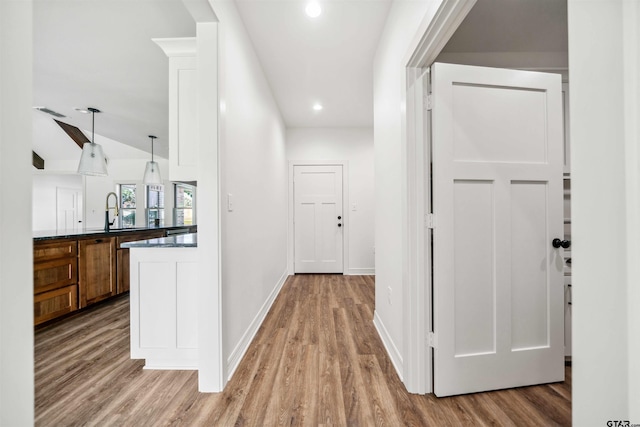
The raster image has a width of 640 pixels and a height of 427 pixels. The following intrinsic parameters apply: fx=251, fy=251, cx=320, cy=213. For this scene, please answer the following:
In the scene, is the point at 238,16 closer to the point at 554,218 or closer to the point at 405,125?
the point at 405,125

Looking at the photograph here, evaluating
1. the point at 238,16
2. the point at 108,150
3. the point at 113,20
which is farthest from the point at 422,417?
the point at 108,150

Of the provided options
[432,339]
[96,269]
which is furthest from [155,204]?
[432,339]

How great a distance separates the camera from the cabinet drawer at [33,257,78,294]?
235 cm

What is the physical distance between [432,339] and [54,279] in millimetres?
3452

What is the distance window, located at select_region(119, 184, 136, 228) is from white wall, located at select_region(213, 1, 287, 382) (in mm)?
5497

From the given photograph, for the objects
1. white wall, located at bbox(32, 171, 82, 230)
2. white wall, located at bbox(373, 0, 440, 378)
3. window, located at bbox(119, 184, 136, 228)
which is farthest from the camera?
window, located at bbox(119, 184, 136, 228)

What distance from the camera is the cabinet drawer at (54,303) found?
2326 millimetres

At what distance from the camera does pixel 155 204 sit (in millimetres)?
6852

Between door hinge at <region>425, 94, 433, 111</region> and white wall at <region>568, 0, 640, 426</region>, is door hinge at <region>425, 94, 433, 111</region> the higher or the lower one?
the higher one

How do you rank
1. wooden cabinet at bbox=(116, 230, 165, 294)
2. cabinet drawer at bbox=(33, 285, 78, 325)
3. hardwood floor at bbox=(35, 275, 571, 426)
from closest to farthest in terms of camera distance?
hardwood floor at bbox=(35, 275, 571, 426), cabinet drawer at bbox=(33, 285, 78, 325), wooden cabinet at bbox=(116, 230, 165, 294)

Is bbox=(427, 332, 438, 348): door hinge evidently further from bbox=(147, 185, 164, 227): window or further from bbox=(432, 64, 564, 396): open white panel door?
bbox=(147, 185, 164, 227): window

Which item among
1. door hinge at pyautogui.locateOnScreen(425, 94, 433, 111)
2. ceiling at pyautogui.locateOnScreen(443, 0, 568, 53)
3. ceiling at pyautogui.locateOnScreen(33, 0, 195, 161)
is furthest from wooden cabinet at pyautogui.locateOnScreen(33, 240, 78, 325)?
ceiling at pyautogui.locateOnScreen(443, 0, 568, 53)

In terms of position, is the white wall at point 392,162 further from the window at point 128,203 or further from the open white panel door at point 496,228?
the window at point 128,203

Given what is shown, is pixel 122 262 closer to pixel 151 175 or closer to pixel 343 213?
pixel 151 175
